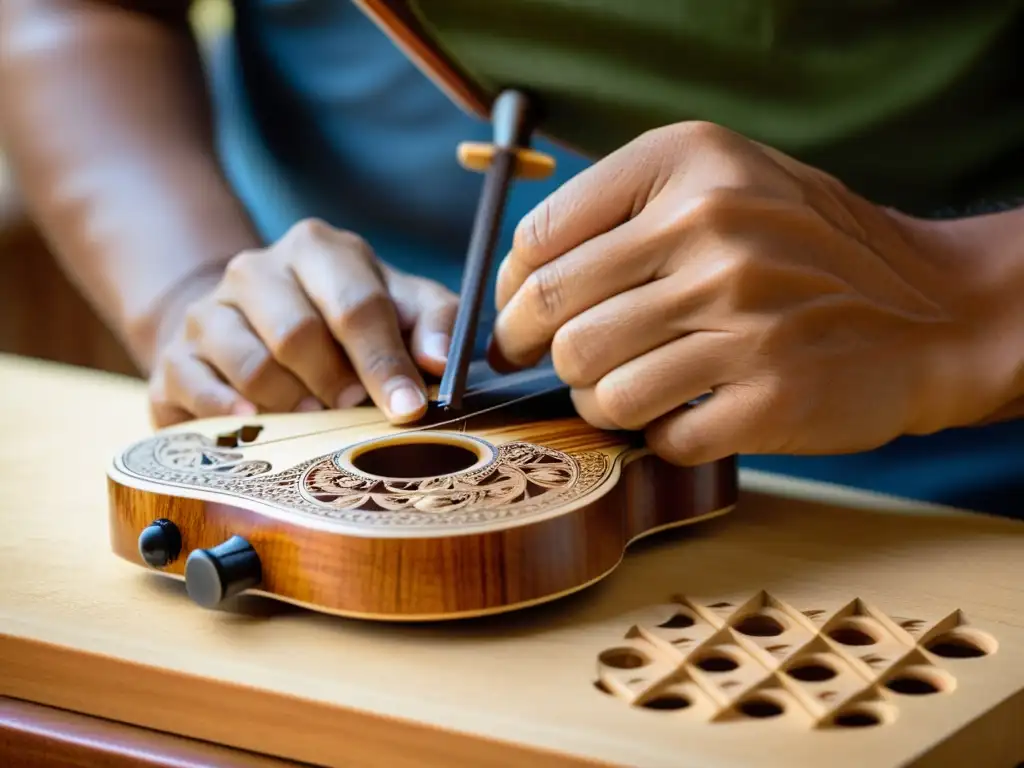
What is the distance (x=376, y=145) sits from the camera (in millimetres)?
1419

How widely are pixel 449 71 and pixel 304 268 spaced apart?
11.7 inches

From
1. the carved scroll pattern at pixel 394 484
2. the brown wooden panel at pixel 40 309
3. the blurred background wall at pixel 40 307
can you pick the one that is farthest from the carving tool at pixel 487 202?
the brown wooden panel at pixel 40 309

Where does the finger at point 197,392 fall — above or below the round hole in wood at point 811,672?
above

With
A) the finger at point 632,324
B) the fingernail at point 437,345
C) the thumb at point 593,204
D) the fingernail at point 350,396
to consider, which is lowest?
the fingernail at point 350,396

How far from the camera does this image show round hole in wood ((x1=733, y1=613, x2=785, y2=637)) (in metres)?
0.64

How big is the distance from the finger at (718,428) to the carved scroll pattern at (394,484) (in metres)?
0.05

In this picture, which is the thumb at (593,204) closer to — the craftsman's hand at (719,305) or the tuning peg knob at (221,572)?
the craftsman's hand at (719,305)

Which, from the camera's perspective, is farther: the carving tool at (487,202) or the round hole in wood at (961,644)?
A: the carving tool at (487,202)

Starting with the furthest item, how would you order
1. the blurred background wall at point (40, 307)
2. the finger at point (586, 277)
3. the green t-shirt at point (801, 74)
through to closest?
the blurred background wall at point (40, 307) → the green t-shirt at point (801, 74) → the finger at point (586, 277)

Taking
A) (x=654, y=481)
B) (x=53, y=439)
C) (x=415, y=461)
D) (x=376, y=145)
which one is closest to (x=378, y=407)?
(x=415, y=461)

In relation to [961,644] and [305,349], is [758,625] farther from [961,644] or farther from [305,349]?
[305,349]

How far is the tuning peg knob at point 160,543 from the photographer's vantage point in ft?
2.16

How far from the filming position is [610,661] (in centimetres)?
60

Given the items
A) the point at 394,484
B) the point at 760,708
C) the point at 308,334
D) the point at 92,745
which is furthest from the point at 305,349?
the point at 760,708
